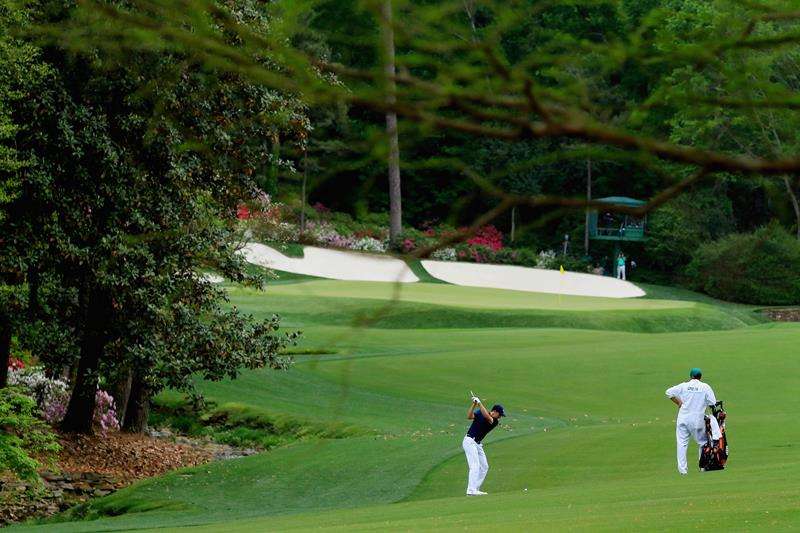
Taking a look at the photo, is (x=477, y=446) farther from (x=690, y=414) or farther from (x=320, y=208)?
(x=320, y=208)

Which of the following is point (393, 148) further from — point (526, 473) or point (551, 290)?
point (551, 290)

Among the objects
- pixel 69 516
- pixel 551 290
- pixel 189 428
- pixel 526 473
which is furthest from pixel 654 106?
pixel 551 290

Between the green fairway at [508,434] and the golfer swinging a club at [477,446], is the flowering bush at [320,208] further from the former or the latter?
the golfer swinging a club at [477,446]

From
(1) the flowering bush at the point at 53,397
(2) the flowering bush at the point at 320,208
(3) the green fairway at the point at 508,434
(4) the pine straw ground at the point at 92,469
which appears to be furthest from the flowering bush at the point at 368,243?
(4) the pine straw ground at the point at 92,469

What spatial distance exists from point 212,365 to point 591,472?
7990mm

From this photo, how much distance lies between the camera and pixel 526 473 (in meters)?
18.9

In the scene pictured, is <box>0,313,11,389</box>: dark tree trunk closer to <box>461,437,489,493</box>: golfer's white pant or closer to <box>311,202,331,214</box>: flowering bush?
<box>461,437,489,493</box>: golfer's white pant

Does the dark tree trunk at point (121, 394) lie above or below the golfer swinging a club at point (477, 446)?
below

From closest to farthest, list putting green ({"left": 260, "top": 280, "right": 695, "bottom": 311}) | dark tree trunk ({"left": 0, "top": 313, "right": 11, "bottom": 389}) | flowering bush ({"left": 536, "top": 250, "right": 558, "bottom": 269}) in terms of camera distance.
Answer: dark tree trunk ({"left": 0, "top": 313, "right": 11, "bottom": 389}) < putting green ({"left": 260, "top": 280, "right": 695, "bottom": 311}) < flowering bush ({"left": 536, "top": 250, "right": 558, "bottom": 269})

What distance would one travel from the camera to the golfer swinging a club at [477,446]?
1711 cm

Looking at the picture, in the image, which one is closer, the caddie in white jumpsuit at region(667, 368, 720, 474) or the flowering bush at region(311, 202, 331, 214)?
the caddie in white jumpsuit at region(667, 368, 720, 474)

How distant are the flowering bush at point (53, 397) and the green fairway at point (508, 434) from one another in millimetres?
3026

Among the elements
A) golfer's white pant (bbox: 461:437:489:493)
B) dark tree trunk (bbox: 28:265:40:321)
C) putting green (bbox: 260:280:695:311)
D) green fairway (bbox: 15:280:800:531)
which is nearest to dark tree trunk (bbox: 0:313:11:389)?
dark tree trunk (bbox: 28:265:40:321)

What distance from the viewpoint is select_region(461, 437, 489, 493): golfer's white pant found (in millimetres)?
17109
